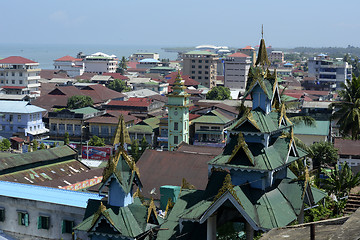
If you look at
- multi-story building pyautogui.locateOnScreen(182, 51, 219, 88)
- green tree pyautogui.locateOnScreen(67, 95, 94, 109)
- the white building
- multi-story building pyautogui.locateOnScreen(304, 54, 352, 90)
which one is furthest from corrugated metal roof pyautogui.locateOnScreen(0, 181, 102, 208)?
the white building

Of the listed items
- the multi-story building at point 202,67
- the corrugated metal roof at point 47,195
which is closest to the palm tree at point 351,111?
the corrugated metal roof at point 47,195

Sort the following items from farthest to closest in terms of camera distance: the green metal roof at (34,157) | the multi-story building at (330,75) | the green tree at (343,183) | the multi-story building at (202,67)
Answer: the multi-story building at (202,67)
the multi-story building at (330,75)
the green metal roof at (34,157)
the green tree at (343,183)

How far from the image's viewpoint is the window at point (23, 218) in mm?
27453

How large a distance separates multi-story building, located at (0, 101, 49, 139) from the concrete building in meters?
55.7

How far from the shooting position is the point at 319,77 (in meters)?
149

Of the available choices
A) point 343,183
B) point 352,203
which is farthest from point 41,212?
point 343,183

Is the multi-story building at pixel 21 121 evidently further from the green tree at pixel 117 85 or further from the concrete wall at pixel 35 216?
the concrete wall at pixel 35 216

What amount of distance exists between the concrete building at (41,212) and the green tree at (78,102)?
232 feet

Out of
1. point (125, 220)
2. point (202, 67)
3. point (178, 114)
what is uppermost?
point (125, 220)

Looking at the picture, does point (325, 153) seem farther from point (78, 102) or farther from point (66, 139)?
point (78, 102)

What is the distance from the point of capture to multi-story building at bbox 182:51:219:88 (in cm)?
16200

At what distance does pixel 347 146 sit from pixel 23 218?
119ft

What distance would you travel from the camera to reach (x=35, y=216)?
27.3 metres

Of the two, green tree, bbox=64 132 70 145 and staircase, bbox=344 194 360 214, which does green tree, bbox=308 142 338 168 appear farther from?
green tree, bbox=64 132 70 145
